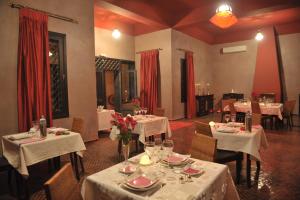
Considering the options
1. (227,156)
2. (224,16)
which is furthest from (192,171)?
(224,16)

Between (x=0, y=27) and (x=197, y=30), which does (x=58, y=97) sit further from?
(x=197, y=30)

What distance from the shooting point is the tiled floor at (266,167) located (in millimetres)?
2738

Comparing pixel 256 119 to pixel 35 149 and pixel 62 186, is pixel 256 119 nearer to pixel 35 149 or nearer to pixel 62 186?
pixel 62 186

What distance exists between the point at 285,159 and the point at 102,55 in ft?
19.1

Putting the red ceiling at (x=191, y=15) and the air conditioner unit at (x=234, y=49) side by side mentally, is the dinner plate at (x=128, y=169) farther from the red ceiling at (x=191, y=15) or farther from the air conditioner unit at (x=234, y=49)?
the air conditioner unit at (x=234, y=49)

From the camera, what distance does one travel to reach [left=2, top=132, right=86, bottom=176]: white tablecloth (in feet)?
8.59

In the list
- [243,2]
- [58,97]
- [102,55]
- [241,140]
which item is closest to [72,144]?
[58,97]

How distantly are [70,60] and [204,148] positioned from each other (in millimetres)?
3702

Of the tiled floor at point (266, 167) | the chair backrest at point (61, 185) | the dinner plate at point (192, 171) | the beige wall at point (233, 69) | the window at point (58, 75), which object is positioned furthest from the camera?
the beige wall at point (233, 69)

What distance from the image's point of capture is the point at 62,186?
1.44m

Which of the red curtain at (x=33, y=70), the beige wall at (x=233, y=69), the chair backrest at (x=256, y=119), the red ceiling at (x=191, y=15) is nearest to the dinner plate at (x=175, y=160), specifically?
the chair backrest at (x=256, y=119)

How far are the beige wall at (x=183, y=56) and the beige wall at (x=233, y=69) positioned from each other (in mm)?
396

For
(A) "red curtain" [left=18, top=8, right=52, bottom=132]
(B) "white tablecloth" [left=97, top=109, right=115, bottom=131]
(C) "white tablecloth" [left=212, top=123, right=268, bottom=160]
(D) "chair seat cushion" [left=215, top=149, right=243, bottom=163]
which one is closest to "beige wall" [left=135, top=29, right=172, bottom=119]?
(B) "white tablecloth" [left=97, top=109, right=115, bottom=131]

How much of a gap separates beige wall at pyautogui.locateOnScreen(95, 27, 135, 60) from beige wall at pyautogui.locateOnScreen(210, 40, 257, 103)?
445 cm
